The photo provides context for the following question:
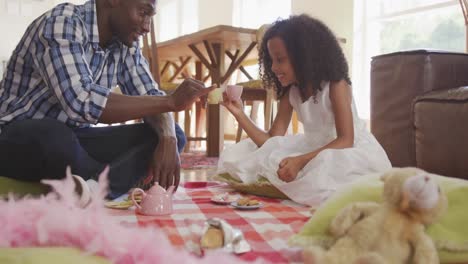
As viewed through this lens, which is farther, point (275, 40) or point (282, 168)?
point (275, 40)

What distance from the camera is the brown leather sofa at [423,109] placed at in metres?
1.75

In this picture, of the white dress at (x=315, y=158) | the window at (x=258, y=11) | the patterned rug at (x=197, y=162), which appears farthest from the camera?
the window at (x=258, y=11)

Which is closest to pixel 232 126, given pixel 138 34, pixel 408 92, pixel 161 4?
pixel 161 4

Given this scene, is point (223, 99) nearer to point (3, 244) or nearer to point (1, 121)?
point (1, 121)

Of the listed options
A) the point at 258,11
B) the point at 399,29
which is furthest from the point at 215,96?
the point at 258,11

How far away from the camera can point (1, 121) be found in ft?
4.61

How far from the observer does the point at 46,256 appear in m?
0.60

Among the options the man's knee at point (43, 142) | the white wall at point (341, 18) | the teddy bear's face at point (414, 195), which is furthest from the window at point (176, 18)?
the teddy bear's face at point (414, 195)

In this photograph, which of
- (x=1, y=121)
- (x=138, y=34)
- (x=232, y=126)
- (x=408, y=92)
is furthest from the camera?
(x=232, y=126)

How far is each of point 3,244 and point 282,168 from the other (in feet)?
A: 3.33

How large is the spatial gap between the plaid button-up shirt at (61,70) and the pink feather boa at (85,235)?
0.61m

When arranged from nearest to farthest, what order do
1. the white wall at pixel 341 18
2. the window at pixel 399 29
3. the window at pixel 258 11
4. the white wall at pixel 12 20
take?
the window at pixel 399 29
the white wall at pixel 341 18
the window at pixel 258 11
the white wall at pixel 12 20

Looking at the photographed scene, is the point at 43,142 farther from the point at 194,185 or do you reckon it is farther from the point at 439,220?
the point at 439,220

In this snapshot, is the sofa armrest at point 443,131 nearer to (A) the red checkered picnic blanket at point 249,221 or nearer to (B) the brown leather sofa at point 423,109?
(B) the brown leather sofa at point 423,109
